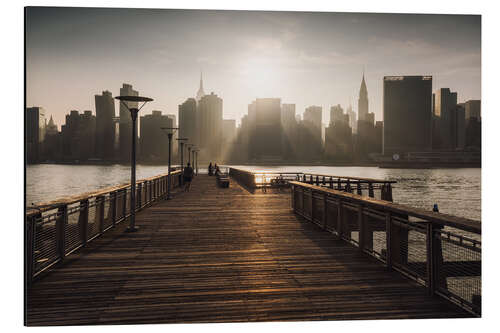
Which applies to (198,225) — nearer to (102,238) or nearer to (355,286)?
(102,238)

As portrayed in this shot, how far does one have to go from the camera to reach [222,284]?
3965 millimetres

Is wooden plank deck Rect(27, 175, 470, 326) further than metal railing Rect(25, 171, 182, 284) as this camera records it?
No

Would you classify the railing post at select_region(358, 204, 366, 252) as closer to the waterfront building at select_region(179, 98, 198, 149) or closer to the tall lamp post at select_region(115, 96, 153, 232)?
the tall lamp post at select_region(115, 96, 153, 232)

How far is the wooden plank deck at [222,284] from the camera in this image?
3.32 metres

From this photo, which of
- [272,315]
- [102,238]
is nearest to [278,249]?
[272,315]

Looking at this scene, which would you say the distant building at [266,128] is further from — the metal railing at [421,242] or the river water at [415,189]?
the metal railing at [421,242]

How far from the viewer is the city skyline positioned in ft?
16.9

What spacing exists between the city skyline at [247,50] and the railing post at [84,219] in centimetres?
188

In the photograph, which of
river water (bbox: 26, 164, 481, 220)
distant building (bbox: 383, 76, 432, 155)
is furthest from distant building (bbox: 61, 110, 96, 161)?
distant building (bbox: 383, 76, 432, 155)

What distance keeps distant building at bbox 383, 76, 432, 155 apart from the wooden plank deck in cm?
1678

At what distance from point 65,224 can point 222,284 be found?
290 cm

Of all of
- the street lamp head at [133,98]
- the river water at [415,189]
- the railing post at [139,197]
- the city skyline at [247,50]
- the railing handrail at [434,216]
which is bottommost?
the river water at [415,189]

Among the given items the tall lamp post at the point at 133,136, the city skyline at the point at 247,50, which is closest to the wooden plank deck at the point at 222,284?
the tall lamp post at the point at 133,136

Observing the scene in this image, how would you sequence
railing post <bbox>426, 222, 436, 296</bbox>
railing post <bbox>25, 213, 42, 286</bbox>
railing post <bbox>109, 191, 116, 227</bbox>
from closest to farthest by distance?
railing post <bbox>426, 222, 436, 296</bbox> → railing post <bbox>25, 213, 42, 286</bbox> → railing post <bbox>109, 191, 116, 227</bbox>
